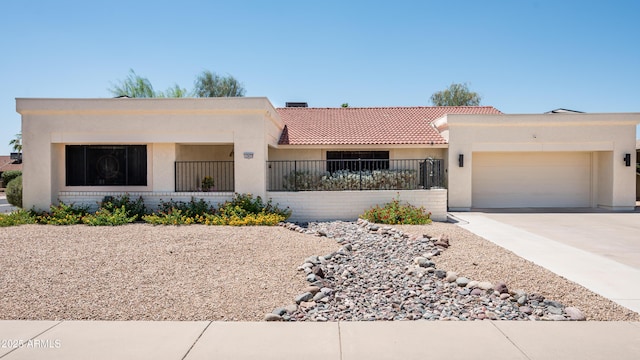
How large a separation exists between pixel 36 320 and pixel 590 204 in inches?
814

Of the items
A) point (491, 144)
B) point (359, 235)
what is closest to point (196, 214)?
point (359, 235)

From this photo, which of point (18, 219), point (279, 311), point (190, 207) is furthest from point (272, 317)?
point (18, 219)

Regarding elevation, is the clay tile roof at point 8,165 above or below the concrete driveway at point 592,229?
above

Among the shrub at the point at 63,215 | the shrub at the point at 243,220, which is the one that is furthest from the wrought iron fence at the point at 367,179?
the shrub at the point at 63,215

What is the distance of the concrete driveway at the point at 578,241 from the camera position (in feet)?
22.6

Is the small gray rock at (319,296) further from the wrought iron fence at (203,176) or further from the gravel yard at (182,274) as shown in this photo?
the wrought iron fence at (203,176)

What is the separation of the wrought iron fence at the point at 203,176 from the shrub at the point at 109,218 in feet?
7.44

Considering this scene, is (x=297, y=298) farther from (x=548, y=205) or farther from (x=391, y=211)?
(x=548, y=205)

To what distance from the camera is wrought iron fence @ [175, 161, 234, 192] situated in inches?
607

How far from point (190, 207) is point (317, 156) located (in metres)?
6.72

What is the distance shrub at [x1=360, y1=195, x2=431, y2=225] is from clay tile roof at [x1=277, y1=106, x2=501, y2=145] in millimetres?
4607

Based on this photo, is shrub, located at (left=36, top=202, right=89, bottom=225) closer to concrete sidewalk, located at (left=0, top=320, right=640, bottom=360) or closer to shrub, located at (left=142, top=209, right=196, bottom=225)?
shrub, located at (left=142, top=209, right=196, bottom=225)

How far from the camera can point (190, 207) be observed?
1384 cm

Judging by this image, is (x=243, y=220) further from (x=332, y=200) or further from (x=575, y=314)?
(x=575, y=314)
